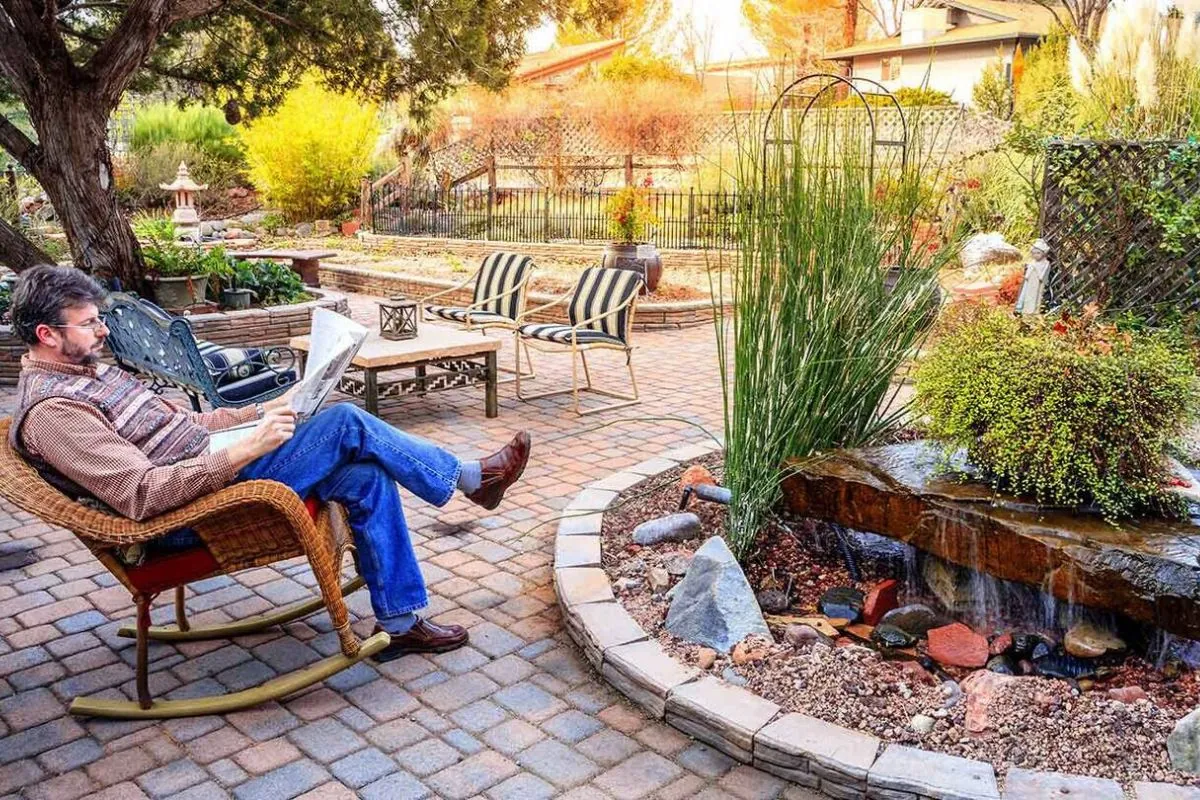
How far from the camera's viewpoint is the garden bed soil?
2418 millimetres

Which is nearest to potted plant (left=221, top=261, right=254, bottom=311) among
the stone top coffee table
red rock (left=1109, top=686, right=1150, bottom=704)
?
the stone top coffee table

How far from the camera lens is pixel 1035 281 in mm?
5781

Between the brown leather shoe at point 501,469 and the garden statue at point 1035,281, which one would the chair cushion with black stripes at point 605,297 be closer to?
the garden statue at point 1035,281

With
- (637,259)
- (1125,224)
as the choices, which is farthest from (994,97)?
(1125,224)

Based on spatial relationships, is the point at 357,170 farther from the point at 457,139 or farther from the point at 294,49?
the point at 294,49

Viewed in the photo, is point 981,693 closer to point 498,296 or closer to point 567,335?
point 567,335

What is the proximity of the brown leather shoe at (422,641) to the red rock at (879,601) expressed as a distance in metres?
1.25

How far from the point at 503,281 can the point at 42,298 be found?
15.7 ft

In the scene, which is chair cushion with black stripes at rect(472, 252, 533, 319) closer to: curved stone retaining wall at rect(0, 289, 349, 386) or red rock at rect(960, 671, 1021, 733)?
curved stone retaining wall at rect(0, 289, 349, 386)

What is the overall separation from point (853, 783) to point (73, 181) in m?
6.84

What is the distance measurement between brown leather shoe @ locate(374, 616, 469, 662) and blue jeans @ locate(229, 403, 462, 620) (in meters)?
0.08

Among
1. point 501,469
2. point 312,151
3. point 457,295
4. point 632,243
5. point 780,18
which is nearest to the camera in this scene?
point 501,469

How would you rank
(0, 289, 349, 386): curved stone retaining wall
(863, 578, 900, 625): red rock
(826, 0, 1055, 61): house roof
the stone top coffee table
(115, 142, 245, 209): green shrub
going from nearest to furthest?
(863, 578, 900, 625): red rock
the stone top coffee table
(0, 289, 349, 386): curved stone retaining wall
(115, 142, 245, 209): green shrub
(826, 0, 1055, 61): house roof

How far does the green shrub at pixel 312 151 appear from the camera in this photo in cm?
1711
